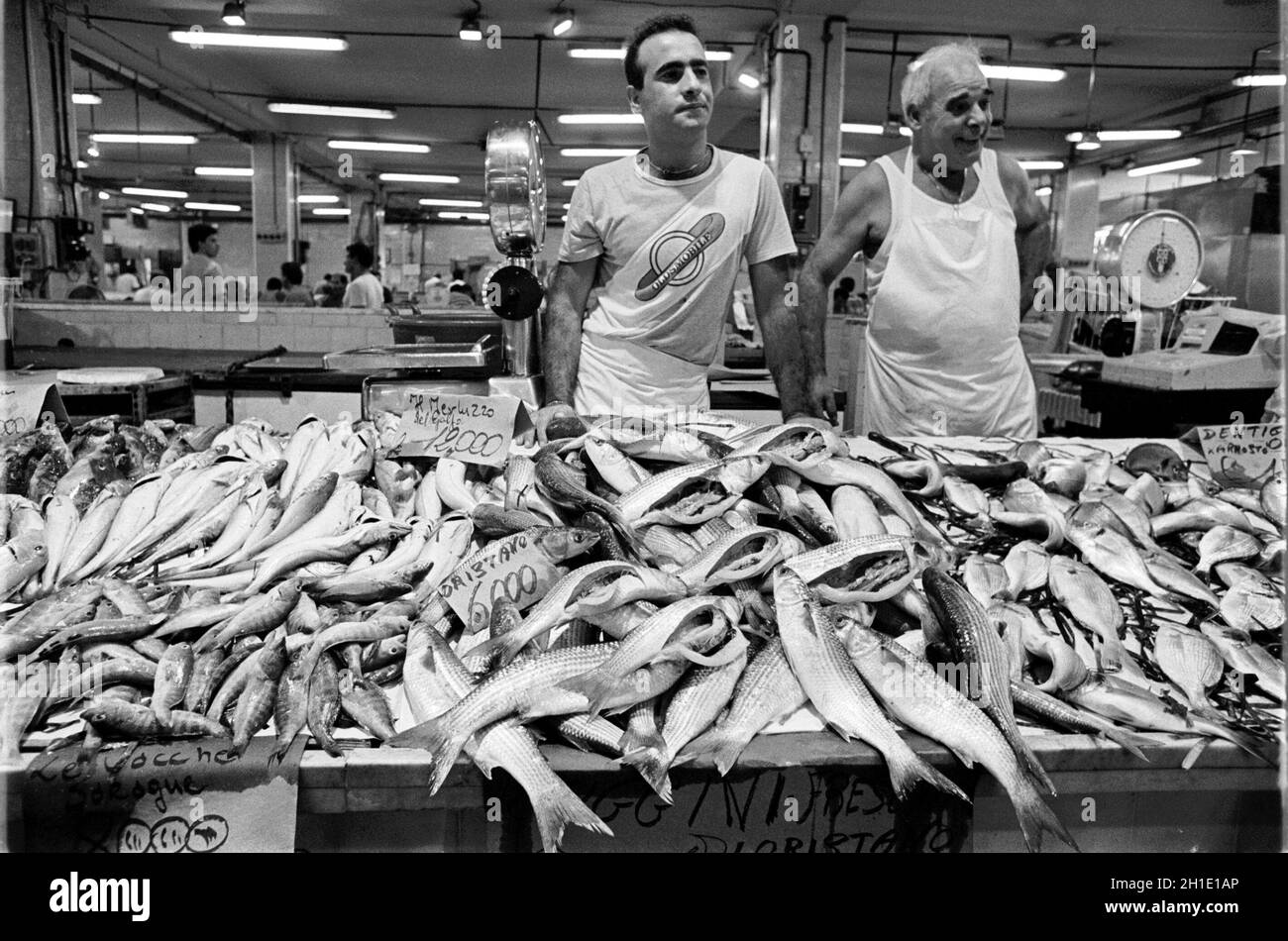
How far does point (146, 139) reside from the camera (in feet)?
60.0

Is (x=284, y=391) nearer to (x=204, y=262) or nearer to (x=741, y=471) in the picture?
(x=741, y=471)

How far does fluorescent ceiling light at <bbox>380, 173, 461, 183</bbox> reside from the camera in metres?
22.6

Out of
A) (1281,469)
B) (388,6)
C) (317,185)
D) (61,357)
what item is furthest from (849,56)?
(317,185)

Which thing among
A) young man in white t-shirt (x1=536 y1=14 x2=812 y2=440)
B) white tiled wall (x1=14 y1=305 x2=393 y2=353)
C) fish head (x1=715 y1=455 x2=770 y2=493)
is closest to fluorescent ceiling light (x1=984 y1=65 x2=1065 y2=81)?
white tiled wall (x1=14 y1=305 x2=393 y2=353)

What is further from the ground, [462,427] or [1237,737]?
[462,427]

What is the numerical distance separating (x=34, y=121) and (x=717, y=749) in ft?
31.5

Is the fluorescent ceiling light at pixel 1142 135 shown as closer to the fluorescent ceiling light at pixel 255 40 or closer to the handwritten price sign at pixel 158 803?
the fluorescent ceiling light at pixel 255 40

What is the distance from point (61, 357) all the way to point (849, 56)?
10008 mm

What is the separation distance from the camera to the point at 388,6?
990 cm

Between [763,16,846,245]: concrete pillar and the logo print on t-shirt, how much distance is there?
22.7ft

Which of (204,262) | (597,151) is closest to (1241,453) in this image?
(204,262)

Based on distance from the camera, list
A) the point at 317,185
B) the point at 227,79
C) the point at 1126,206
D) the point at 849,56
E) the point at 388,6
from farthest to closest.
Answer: the point at 317,185 → the point at 1126,206 → the point at 227,79 → the point at 849,56 → the point at 388,6
